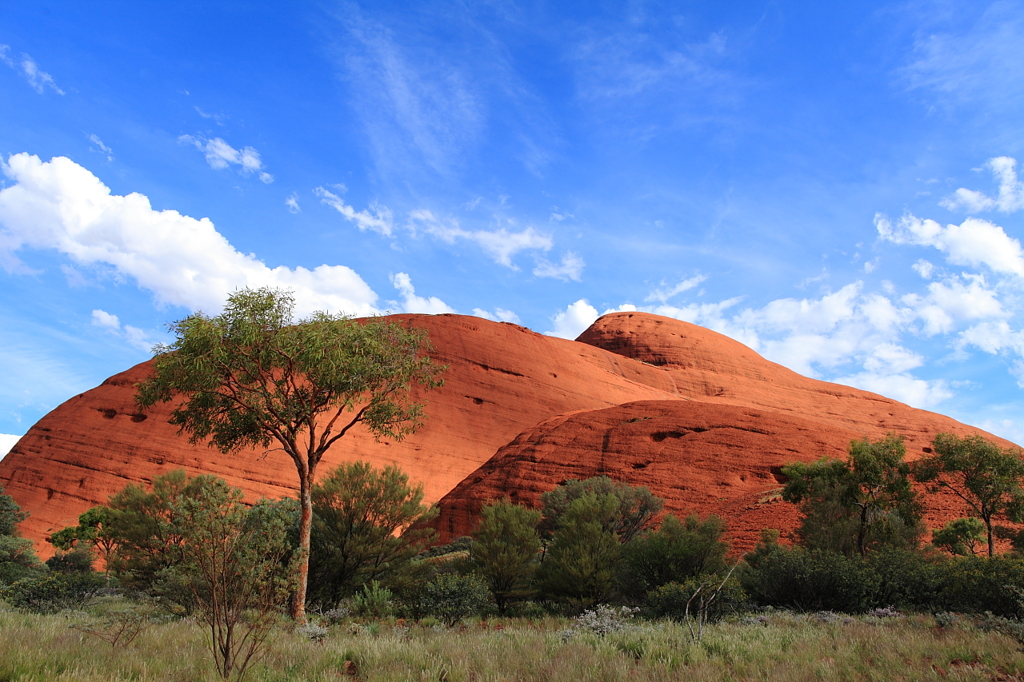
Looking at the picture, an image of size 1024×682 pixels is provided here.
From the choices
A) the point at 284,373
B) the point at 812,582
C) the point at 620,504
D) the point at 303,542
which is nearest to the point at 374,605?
the point at 303,542

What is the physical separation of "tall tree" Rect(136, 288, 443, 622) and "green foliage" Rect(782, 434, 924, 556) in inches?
551

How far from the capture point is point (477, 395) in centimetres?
5175

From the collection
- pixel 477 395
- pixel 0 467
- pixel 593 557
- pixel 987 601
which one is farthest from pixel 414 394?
pixel 987 601

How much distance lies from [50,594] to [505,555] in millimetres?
10644

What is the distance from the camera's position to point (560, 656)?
7.28 metres

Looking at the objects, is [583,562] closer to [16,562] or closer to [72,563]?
[72,563]

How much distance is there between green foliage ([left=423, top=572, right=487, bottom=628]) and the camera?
12.9 metres

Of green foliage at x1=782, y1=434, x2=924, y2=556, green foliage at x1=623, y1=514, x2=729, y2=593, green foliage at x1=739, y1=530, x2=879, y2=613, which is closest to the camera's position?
green foliage at x1=739, y1=530, x2=879, y2=613

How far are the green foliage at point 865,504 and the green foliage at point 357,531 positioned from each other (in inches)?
513

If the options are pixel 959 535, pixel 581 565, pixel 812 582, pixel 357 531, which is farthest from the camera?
pixel 959 535

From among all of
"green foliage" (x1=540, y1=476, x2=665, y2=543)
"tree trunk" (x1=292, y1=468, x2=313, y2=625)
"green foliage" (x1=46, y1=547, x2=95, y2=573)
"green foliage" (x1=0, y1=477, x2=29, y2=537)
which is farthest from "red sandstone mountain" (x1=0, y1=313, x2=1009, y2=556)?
"tree trunk" (x1=292, y1=468, x2=313, y2=625)

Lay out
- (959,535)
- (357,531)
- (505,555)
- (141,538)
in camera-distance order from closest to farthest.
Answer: (505,555)
(141,538)
(357,531)
(959,535)

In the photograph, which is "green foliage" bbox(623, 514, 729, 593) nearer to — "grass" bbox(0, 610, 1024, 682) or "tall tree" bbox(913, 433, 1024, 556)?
"grass" bbox(0, 610, 1024, 682)

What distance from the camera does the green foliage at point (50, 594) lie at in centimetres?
1336
